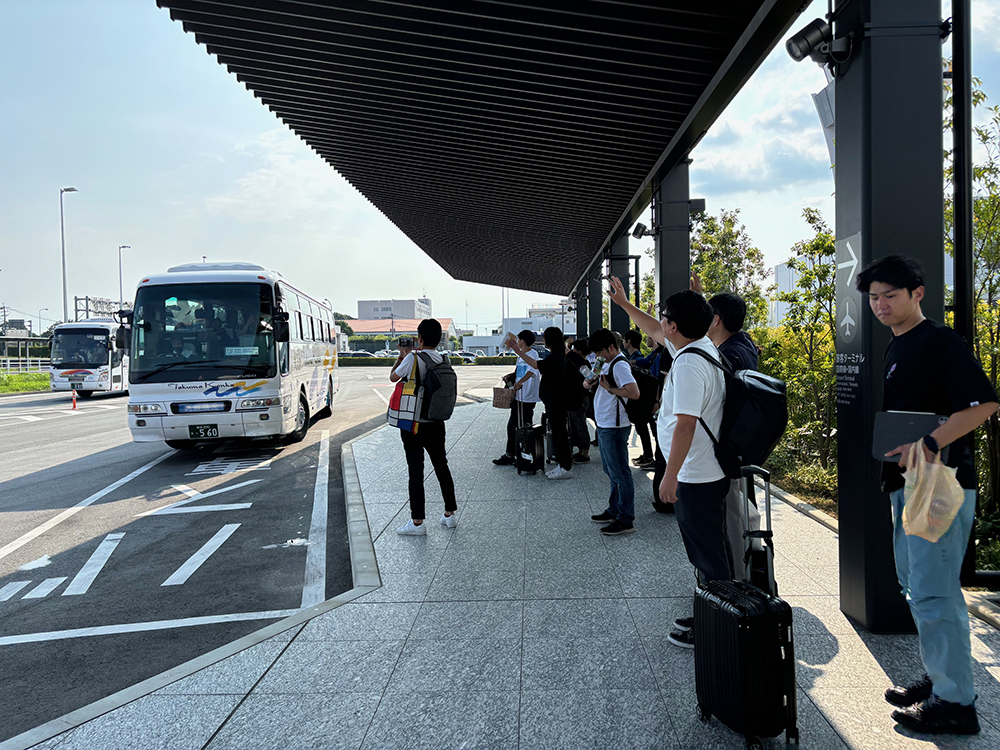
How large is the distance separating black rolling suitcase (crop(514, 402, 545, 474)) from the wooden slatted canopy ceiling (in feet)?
12.5

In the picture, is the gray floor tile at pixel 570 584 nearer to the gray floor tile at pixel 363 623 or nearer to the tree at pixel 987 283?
the gray floor tile at pixel 363 623

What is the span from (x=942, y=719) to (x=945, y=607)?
47 cm

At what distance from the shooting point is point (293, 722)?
2.92 metres

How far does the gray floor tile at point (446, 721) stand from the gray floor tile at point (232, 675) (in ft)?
2.64

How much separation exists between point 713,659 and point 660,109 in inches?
226

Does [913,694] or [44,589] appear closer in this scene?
[913,694]

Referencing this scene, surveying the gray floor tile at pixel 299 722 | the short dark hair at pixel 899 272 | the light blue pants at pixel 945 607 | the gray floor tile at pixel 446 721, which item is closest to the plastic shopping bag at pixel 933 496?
the light blue pants at pixel 945 607

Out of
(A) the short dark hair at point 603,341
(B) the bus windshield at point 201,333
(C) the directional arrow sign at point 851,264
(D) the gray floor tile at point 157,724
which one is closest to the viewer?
(D) the gray floor tile at point 157,724

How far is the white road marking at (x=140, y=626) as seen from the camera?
419cm

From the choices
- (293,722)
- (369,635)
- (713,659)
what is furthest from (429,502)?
(713,659)

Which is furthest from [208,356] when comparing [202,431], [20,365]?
[20,365]

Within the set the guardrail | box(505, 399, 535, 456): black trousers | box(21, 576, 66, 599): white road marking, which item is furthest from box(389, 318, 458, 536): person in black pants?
the guardrail

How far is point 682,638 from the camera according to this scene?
3.51 metres

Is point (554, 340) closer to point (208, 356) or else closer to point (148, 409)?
point (208, 356)
